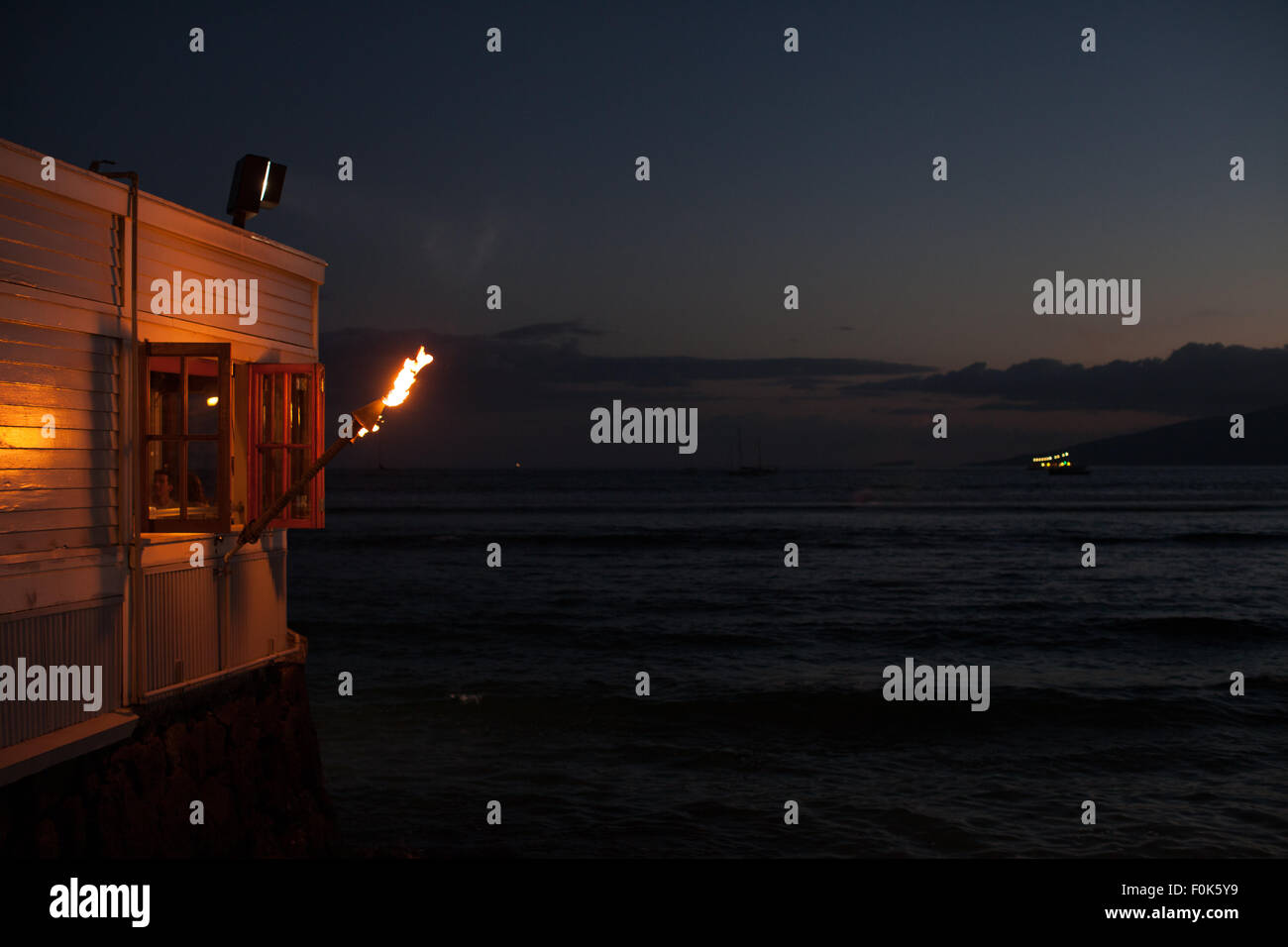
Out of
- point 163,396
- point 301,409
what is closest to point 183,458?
point 301,409

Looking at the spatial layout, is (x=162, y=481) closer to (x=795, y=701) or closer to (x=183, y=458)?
(x=183, y=458)

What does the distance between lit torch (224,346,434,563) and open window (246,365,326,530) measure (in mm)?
225

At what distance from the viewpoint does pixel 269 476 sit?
33.0 ft

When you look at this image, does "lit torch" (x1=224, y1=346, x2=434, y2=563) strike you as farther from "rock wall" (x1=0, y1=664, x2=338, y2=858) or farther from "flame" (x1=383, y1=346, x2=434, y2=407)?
"rock wall" (x1=0, y1=664, x2=338, y2=858)

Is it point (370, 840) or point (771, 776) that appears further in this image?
point (771, 776)

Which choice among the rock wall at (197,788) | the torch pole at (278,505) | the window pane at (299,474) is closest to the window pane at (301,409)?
the window pane at (299,474)

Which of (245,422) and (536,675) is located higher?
(245,422)

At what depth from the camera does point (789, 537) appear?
6031cm

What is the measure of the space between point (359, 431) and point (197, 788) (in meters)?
3.89

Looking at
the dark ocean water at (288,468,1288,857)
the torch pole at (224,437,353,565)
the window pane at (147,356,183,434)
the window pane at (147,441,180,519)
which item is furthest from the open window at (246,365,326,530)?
the dark ocean water at (288,468,1288,857)
